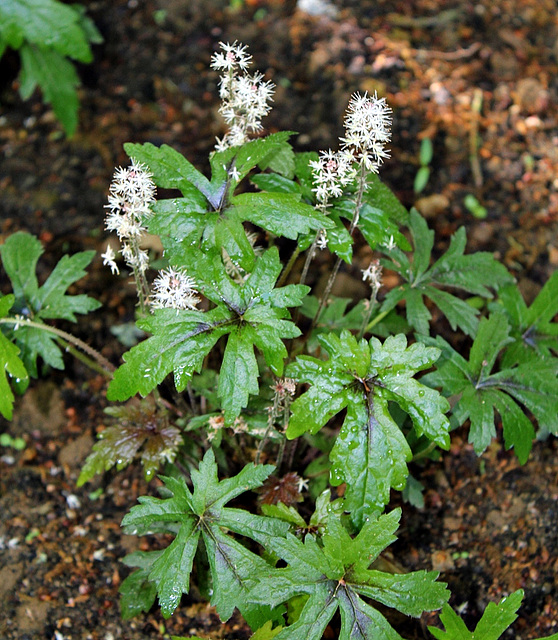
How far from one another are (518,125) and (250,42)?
5.19 feet

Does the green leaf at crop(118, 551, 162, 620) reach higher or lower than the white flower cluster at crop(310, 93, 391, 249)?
lower

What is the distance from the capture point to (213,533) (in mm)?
2002

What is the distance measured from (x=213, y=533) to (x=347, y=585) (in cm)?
43

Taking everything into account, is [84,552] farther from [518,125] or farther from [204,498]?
[518,125]

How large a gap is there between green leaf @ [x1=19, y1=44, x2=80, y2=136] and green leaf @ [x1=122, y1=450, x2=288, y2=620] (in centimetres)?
229

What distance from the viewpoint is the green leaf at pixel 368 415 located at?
194 cm

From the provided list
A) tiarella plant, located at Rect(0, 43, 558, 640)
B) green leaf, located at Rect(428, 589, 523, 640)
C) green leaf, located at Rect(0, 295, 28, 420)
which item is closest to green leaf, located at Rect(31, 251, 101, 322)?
tiarella plant, located at Rect(0, 43, 558, 640)

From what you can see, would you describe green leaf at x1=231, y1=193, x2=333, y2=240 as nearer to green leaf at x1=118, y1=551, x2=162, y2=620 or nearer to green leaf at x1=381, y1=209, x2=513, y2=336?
green leaf at x1=381, y1=209, x2=513, y2=336

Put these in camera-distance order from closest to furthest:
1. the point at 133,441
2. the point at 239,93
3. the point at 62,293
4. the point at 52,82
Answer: the point at 239,93, the point at 133,441, the point at 62,293, the point at 52,82

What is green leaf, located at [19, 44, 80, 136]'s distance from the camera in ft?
11.5

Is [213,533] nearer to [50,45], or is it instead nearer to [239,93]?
[239,93]

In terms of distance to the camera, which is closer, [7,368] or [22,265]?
[7,368]

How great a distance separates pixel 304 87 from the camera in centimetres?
368

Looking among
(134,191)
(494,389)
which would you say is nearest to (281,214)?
(134,191)
